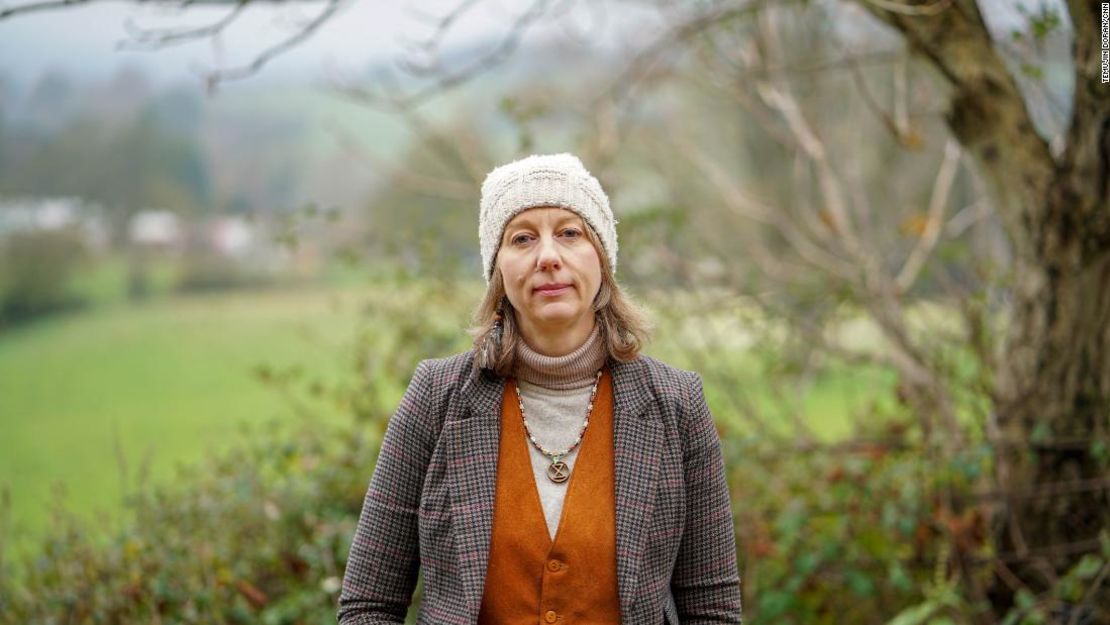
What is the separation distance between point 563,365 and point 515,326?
133 millimetres

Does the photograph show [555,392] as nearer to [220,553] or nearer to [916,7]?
[916,7]

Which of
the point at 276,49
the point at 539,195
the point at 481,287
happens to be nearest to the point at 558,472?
the point at 539,195

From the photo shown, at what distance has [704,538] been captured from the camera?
6.60ft

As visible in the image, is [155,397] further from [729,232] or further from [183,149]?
[729,232]

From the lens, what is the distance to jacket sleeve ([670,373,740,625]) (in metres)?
2.01

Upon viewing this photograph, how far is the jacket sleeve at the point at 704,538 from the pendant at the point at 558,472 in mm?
235

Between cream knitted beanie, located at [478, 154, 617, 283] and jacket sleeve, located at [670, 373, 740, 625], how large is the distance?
0.38 metres

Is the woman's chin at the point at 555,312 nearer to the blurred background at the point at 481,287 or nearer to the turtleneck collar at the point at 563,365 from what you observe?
the turtleneck collar at the point at 563,365

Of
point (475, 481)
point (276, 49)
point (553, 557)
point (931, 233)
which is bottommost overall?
point (553, 557)

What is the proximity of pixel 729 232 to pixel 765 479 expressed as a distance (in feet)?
13.1

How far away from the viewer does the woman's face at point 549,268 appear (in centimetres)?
191

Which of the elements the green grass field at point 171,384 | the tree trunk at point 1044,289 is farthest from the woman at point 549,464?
the green grass field at point 171,384

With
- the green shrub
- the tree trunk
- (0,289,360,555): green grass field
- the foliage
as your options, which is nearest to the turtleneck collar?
the green shrub

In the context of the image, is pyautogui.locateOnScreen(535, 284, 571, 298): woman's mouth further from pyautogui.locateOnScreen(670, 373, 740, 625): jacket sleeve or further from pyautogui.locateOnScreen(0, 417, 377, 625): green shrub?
pyautogui.locateOnScreen(0, 417, 377, 625): green shrub
